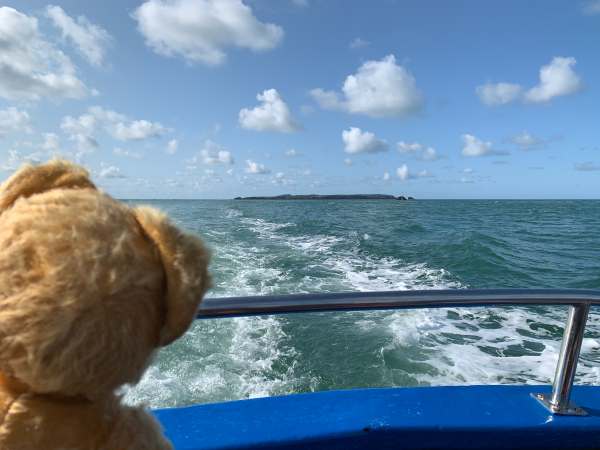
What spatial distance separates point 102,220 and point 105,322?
15 centimetres

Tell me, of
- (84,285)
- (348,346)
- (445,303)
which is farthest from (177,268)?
(348,346)

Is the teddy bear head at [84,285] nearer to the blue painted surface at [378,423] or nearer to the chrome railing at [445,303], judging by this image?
the chrome railing at [445,303]

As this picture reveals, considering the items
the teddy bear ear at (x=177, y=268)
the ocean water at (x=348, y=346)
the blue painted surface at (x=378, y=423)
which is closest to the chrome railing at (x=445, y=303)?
the blue painted surface at (x=378, y=423)

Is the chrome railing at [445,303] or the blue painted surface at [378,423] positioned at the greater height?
the chrome railing at [445,303]

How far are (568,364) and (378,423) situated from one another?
0.85m

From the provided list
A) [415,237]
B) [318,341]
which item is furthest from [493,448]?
[415,237]

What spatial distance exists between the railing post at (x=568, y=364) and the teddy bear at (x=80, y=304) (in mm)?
1605

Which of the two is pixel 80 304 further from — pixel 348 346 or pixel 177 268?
pixel 348 346

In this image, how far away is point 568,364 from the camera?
173 cm

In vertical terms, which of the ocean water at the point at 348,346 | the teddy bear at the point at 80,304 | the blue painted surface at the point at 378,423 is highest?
the teddy bear at the point at 80,304

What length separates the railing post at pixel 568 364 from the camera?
163 centimetres

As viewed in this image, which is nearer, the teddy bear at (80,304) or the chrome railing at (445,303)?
the teddy bear at (80,304)

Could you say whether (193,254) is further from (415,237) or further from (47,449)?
(415,237)

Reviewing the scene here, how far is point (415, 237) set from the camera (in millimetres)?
20469
